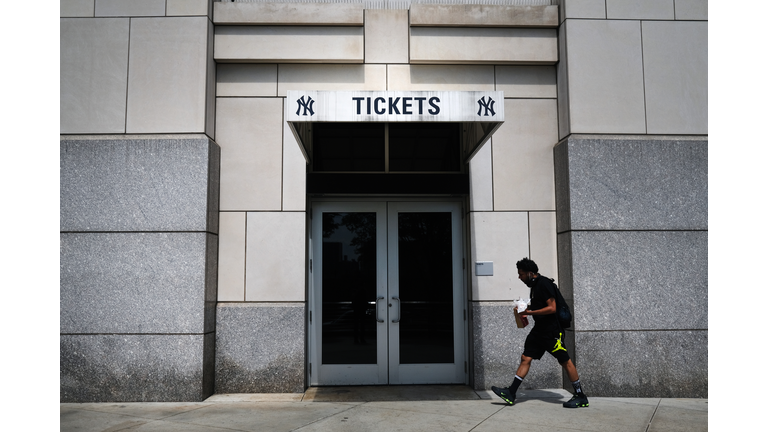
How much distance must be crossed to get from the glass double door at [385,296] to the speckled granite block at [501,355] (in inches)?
21.1

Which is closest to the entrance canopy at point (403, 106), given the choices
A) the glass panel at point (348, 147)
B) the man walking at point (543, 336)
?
the man walking at point (543, 336)

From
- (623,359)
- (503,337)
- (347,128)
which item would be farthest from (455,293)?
(347,128)

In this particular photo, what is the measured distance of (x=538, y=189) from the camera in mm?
8477

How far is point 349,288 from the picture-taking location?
871cm

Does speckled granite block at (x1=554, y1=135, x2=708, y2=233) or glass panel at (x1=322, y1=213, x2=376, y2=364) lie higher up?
speckled granite block at (x1=554, y1=135, x2=708, y2=233)

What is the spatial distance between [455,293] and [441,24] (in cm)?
417

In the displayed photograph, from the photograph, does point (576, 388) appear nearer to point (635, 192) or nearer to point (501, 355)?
point (501, 355)

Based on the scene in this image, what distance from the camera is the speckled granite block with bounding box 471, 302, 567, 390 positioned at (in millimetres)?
8125

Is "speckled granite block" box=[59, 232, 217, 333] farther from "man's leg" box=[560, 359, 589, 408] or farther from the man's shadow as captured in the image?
"man's leg" box=[560, 359, 589, 408]

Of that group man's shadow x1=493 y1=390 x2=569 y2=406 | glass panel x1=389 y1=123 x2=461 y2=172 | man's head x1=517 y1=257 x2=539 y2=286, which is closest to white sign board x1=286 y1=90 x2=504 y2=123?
man's head x1=517 y1=257 x2=539 y2=286

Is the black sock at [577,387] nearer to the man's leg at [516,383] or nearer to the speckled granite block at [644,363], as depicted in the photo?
the man's leg at [516,383]

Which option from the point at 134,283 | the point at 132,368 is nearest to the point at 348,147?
the point at 134,283

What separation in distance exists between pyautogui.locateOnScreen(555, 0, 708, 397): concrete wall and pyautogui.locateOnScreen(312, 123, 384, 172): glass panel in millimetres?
2834

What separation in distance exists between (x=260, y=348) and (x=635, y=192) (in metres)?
5.89
